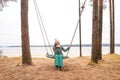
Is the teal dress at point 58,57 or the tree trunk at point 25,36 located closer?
the teal dress at point 58,57

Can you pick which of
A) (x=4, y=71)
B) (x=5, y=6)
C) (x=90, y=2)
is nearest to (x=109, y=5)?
(x=90, y=2)

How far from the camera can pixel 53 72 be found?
1471 centimetres

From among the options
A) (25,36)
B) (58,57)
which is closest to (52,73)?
(58,57)

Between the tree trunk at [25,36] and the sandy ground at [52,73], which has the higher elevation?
the tree trunk at [25,36]

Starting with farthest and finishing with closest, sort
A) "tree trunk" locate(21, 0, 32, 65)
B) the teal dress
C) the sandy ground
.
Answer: "tree trunk" locate(21, 0, 32, 65)
the teal dress
the sandy ground

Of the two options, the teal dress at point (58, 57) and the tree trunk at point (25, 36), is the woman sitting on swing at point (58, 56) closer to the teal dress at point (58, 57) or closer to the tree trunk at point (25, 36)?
the teal dress at point (58, 57)

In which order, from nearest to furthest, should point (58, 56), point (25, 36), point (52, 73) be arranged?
1. point (52, 73)
2. point (58, 56)
3. point (25, 36)

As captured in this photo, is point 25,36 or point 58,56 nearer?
point 58,56

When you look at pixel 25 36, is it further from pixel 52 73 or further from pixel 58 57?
pixel 52 73

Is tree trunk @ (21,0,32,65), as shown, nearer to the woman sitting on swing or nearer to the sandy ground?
the sandy ground

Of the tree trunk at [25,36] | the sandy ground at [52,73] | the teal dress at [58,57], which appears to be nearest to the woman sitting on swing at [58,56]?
the teal dress at [58,57]

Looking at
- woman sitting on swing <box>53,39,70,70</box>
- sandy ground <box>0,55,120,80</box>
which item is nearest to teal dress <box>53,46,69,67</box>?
woman sitting on swing <box>53,39,70,70</box>

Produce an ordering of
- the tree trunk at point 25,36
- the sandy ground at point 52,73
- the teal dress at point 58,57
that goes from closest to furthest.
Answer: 1. the sandy ground at point 52,73
2. the teal dress at point 58,57
3. the tree trunk at point 25,36

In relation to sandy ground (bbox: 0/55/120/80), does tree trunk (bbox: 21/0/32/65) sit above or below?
above
